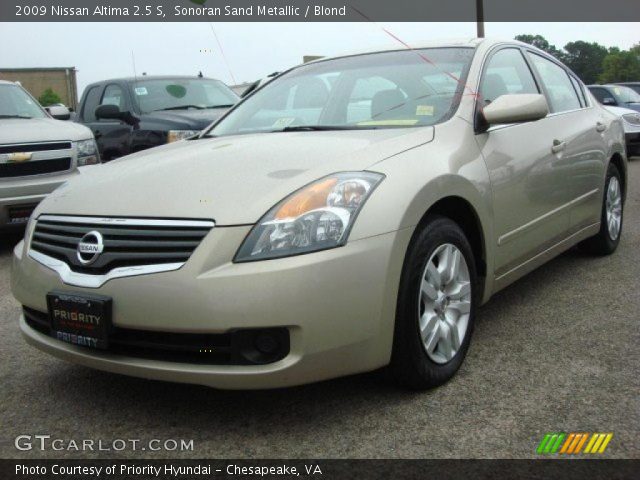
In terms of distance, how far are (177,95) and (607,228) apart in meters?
5.02

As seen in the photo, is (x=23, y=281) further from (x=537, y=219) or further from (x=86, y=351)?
(x=537, y=219)

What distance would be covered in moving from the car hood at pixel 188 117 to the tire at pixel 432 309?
4.52 meters

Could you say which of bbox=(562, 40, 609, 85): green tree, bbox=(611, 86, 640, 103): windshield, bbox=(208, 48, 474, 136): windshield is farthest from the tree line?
bbox=(208, 48, 474, 136): windshield

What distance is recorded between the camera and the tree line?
85.5m

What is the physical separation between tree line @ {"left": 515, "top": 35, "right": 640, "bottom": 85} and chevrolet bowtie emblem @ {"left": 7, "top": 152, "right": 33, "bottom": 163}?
279 feet

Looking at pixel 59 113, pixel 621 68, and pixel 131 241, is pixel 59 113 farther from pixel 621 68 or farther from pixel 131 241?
pixel 621 68

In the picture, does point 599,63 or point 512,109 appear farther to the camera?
point 599,63

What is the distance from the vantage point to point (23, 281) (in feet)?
9.05

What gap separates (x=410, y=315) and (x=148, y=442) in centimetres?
103

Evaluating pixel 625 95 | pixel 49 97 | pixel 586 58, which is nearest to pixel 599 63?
pixel 586 58

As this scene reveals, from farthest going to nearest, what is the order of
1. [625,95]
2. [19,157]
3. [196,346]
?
1. [625,95]
2. [19,157]
3. [196,346]

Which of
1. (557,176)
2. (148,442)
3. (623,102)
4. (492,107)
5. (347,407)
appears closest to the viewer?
(148,442)

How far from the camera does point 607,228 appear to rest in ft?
15.8
